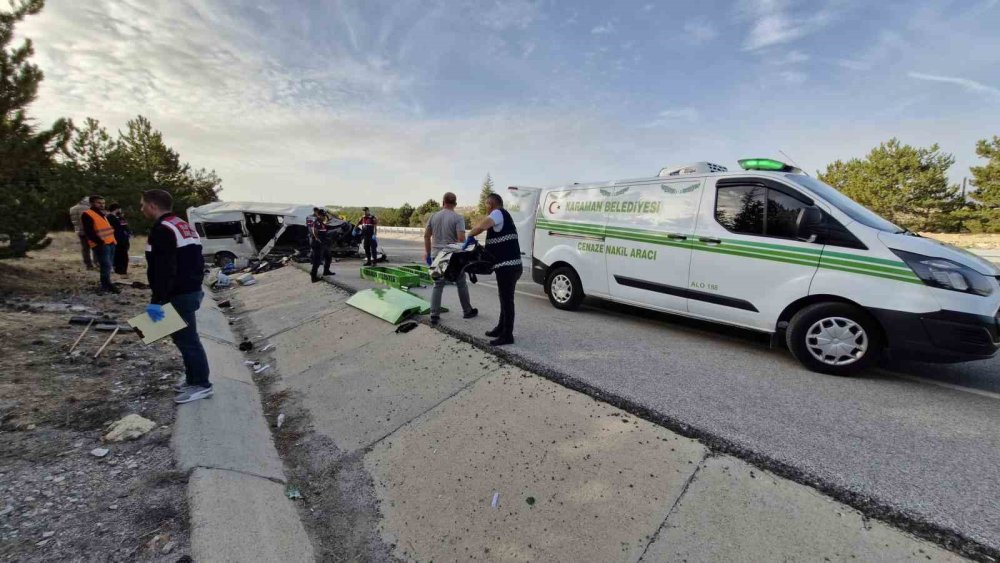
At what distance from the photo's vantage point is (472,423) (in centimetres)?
332

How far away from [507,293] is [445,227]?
2.15 meters

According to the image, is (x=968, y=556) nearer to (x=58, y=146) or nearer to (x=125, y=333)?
(x=125, y=333)

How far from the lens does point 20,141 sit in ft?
A: 22.9

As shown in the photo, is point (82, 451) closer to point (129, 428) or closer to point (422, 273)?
point (129, 428)

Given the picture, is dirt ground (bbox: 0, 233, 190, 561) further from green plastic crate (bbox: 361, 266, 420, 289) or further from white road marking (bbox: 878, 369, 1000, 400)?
white road marking (bbox: 878, 369, 1000, 400)

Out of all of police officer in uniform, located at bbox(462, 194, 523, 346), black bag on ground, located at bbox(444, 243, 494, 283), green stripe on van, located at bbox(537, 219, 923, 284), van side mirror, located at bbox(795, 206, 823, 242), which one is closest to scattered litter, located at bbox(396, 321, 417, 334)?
black bag on ground, located at bbox(444, 243, 494, 283)

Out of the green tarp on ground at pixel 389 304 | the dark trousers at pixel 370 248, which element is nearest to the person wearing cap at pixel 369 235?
the dark trousers at pixel 370 248

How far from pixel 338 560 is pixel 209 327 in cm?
574

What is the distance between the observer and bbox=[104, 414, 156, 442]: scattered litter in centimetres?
317

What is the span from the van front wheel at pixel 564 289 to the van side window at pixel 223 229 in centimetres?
1229

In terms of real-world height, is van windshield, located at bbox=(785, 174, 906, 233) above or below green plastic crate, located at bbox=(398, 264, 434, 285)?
above

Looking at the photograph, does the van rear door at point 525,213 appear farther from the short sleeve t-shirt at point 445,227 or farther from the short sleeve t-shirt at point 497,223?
the short sleeve t-shirt at point 497,223

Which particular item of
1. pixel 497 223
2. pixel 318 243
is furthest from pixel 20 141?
pixel 497 223

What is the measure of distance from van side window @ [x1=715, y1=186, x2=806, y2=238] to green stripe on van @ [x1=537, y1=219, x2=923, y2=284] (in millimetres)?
158
